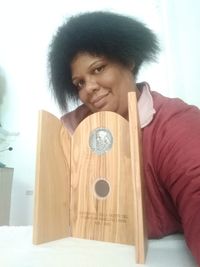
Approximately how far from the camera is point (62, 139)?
55 centimetres

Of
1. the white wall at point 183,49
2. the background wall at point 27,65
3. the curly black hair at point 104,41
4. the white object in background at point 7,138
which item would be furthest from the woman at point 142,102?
the white object in background at point 7,138

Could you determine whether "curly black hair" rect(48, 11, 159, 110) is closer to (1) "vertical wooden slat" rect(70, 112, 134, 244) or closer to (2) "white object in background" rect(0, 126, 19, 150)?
(1) "vertical wooden slat" rect(70, 112, 134, 244)

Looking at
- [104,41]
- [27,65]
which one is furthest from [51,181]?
[27,65]

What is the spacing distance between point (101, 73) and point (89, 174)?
0.77 ft

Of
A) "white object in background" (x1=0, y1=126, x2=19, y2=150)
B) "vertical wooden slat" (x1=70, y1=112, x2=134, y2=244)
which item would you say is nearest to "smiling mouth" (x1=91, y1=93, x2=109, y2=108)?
"vertical wooden slat" (x1=70, y1=112, x2=134, y2=244)

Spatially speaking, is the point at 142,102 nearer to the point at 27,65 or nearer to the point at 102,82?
the point at 102,82

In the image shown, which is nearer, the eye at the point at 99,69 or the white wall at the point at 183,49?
the eye at the point at 99,69

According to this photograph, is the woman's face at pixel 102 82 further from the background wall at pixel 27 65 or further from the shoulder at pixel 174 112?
the background wall at pixel 27 65

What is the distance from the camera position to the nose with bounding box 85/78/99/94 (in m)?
0.60

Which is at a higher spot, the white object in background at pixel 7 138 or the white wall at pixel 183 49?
the white wall at pixel 183 49

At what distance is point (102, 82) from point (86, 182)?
225mm

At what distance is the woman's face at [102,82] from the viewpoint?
0.61 meters

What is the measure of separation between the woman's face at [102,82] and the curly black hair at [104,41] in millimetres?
20

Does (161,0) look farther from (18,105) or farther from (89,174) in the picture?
(89,174)
